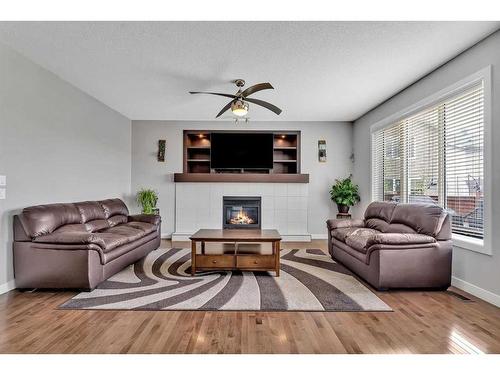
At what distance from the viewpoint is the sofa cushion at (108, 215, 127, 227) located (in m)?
4.56

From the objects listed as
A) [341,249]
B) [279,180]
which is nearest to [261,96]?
[279,180]

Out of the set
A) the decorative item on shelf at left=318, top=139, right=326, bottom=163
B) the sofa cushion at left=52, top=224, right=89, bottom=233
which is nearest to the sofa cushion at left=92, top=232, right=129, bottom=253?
the sofa cushion at left=52, top=224, right=89, bottom=233

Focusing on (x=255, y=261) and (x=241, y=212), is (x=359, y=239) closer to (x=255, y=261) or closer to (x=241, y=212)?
(x=255, y=261)

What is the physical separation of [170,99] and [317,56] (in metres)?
2.70

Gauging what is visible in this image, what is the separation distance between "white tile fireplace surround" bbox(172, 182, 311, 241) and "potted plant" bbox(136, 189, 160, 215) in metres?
0.52

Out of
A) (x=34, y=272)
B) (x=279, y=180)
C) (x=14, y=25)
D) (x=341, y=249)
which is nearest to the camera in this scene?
(x=14, y=25)

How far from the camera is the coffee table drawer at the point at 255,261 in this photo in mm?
3510

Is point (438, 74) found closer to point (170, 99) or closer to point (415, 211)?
point (415, 211)

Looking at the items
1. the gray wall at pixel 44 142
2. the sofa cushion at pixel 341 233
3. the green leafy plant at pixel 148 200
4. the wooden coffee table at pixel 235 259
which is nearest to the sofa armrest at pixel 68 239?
the gray wall at pixel 44 142

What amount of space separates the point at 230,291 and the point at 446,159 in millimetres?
3110

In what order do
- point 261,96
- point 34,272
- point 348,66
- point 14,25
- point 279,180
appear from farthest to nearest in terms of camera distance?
point 279,180
point 261,96
point 348,66
point 34,272
point 14,25

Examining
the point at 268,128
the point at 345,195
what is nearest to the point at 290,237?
the point at 345,195

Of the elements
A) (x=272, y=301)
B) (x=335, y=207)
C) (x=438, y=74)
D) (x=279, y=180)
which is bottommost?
(x=272, y=301)

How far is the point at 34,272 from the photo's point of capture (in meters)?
3.05
